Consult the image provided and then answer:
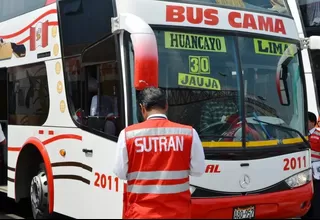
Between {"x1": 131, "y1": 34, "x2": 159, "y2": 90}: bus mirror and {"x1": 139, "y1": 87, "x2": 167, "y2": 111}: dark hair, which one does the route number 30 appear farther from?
{"x1": 139, "y1": 87, "x2": 167, "y2": 111}: dark hair

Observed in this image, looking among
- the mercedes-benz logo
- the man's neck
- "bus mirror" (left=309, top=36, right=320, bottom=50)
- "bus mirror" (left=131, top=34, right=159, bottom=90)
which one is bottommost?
the mercedes-benz logo

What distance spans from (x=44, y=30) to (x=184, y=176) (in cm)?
357

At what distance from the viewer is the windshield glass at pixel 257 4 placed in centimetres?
573

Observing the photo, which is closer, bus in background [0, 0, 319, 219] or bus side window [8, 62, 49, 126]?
bus in background [0, 0, 319, 219]

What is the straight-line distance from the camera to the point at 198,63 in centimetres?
536

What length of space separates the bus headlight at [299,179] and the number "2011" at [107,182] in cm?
192

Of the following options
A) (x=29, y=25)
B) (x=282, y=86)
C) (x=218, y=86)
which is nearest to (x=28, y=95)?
(x=29, y=25)

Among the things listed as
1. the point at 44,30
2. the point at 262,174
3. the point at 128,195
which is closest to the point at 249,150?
the point at 262,174

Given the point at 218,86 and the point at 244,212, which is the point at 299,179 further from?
the point at 218,86

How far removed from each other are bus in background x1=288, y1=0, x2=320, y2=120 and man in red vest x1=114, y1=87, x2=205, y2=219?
589 centimetres

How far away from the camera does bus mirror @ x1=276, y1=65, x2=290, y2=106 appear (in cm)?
590

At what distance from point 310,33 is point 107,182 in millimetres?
7175

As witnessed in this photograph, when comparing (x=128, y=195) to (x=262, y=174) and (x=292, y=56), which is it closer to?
(x=262, y=174)

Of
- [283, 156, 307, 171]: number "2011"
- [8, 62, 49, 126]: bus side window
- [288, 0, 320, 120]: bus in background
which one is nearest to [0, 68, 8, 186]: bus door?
[8, 62, 49, 126]: bus side window
